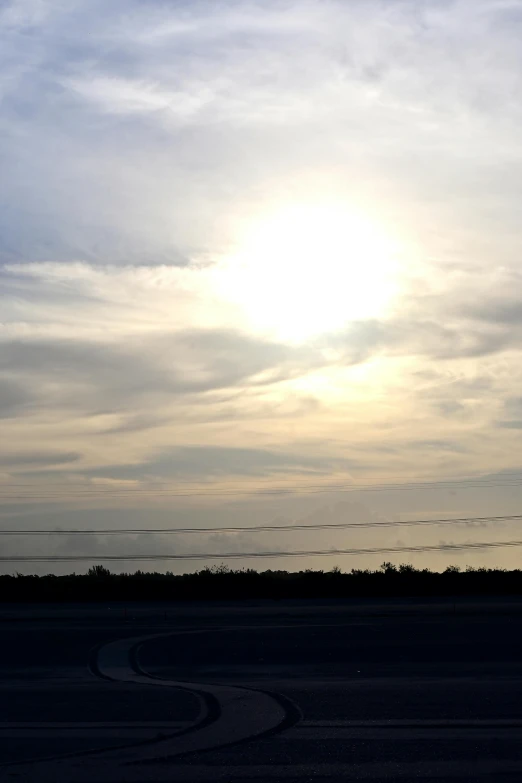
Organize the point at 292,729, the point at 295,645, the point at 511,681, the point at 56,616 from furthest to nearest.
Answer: the point at 56,616, the point at 295,645, the point at 511,681, the point at 292,729

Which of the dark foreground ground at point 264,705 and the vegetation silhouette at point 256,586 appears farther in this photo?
the vegetation silhouette at point 256,586

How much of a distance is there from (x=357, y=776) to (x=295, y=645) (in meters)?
14.8

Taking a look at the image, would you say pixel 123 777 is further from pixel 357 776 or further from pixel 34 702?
pixel 34 702

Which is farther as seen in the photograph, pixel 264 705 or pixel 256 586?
pixel 256 586

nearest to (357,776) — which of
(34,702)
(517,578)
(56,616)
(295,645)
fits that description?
(34,702)

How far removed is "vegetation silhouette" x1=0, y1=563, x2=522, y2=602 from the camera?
173 ft

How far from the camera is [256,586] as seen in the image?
60281 mm

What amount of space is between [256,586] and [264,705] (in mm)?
47727

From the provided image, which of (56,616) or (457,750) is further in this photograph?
(56,616)

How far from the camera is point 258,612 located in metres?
37.5

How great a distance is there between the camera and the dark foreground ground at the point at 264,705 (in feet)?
30.6

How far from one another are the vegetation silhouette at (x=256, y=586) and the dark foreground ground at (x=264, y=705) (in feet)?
81.8

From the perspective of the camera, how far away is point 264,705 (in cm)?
1317

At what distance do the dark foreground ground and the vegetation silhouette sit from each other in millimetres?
24945
